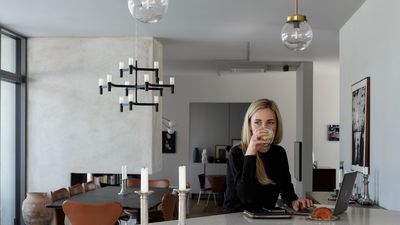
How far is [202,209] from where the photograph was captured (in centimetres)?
A: 1105

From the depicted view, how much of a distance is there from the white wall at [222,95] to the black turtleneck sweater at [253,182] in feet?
31.7

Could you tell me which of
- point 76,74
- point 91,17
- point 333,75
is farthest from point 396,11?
point 333,75

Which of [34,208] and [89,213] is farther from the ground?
[89,213]

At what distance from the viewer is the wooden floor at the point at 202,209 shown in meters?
10.3

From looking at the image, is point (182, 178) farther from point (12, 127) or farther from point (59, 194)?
point (12, 127)

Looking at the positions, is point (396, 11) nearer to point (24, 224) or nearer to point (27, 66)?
point (27, 66)

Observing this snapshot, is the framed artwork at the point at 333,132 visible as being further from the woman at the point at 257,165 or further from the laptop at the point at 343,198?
the laptop at the point at 343,198

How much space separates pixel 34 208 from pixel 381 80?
16.6ft

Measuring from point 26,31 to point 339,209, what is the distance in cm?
605

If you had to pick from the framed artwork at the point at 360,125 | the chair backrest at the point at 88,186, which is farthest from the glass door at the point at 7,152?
the framed artwork at the point at 360,125

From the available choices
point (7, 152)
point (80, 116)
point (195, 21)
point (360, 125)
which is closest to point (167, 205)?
point (360, 125)

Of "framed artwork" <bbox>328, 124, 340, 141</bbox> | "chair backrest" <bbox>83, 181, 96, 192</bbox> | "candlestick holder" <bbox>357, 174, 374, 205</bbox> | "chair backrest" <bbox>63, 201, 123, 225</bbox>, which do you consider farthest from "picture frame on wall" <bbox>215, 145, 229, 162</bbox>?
"chair backrest" <bbox>63, 201, 123, 225</bbox>

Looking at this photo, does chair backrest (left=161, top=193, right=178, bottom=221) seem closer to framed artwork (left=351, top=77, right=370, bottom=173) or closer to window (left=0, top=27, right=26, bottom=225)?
framed artwork (left=351, top=77, right=370, bottom=173)

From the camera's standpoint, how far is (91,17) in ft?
21.3
